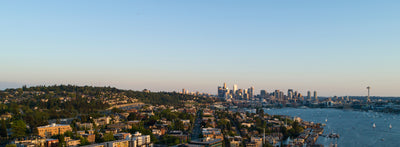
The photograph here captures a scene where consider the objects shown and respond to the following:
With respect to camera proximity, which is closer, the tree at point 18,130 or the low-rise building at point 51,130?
the tree at point 18,130

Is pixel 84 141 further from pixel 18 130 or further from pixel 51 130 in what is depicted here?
pixel 18 130

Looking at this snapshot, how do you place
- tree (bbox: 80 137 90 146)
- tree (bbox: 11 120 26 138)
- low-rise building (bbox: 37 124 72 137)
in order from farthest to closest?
low-rise building (bbox: 37 124 72 137) < tree (bbox: 11 120 26 138) < tree (bbox: 80 137 90 146)

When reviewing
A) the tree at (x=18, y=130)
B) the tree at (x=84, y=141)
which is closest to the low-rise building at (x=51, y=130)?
the tree at (x=18, y=130)

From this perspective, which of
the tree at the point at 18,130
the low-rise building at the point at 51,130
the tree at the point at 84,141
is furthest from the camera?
the low-rise building at the point at 51,130

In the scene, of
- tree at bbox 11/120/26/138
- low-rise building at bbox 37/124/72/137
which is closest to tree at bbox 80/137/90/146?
low-rise building at bbox 37/124/72/137

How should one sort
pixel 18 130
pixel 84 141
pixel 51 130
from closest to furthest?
pixel 84 141, pixel 18 130, pixel 51 130

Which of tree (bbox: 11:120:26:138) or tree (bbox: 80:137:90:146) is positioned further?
tree (bbox: 11:120:26:138)

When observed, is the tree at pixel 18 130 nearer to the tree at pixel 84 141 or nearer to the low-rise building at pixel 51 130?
the low-rise building at pixel 51 130

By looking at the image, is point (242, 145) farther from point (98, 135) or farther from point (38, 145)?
point (38, 145)

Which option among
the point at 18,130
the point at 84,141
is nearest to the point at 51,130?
the point at 18,130

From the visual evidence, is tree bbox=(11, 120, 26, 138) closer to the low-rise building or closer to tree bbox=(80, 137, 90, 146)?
the low-rise building

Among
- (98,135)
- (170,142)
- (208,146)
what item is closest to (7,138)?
(98,135)
